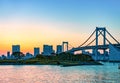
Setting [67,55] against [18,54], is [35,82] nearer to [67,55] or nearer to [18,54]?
[67,55]

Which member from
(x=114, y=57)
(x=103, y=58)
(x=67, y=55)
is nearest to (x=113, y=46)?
(x=114, y=57)

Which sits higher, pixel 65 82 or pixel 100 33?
pixel 100 33

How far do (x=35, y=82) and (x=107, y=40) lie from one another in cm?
7480

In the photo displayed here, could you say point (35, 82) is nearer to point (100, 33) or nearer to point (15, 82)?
point (15, 82)

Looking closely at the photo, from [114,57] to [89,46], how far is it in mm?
10798

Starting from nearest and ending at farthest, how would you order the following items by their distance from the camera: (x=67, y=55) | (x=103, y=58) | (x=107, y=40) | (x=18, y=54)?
1. (x=107, y=40)
2. (x=103, y=58)
3. (x=67, y=55)
4. (x=18, y=54)

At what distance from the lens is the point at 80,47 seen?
116 metres

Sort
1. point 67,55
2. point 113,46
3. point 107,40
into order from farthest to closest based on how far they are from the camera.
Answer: point 67,55, point 107,40, point 113,46

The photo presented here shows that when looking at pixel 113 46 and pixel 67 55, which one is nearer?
pixel 113 46

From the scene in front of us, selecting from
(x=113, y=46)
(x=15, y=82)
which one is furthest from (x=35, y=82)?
(x=113, y=46)

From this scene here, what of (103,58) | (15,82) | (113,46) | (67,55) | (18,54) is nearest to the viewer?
(15,82)

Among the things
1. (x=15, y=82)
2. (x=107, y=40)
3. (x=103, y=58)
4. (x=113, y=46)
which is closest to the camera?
(x=15, y=82)

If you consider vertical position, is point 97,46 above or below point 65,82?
above

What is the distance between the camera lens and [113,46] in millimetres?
103125
